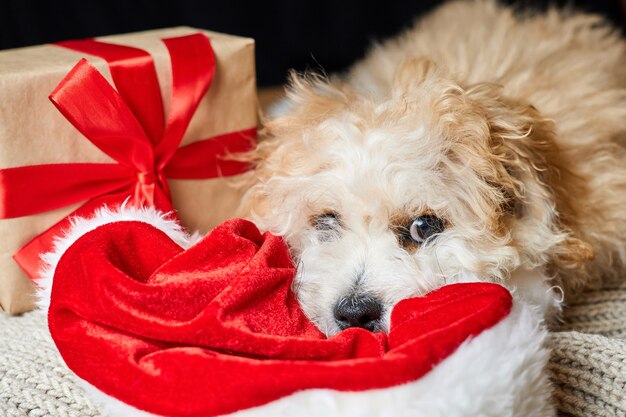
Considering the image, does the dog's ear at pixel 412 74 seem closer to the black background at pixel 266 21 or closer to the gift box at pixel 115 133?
the gift box at pixel 115 133

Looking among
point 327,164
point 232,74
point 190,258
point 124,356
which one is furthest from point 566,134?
point 124,356

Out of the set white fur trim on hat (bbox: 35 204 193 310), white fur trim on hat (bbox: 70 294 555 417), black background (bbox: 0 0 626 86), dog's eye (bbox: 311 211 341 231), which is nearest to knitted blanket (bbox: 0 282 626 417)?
white fur trim on hat (bbox: 35 204 193 310)

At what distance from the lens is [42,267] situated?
1116 millimetres

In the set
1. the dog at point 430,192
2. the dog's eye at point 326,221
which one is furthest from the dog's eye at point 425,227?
the dog's eye at point 326,221

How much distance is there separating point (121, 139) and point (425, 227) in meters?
0.49

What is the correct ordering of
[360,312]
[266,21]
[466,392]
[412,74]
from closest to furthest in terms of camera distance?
[466,392]
[360,312]
[412,74]
[266,21]

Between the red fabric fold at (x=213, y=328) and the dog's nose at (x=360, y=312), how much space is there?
51 mm

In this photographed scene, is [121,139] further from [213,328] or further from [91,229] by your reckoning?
[213,328]

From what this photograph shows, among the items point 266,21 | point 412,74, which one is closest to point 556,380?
point 412,74

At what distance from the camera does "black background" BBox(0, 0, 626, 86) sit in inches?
85.2

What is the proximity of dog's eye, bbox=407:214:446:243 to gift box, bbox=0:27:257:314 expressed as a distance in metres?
0.39

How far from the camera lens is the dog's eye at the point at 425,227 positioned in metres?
1.08

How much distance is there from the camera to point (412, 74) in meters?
1.20

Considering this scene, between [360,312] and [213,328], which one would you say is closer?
[213,328]
